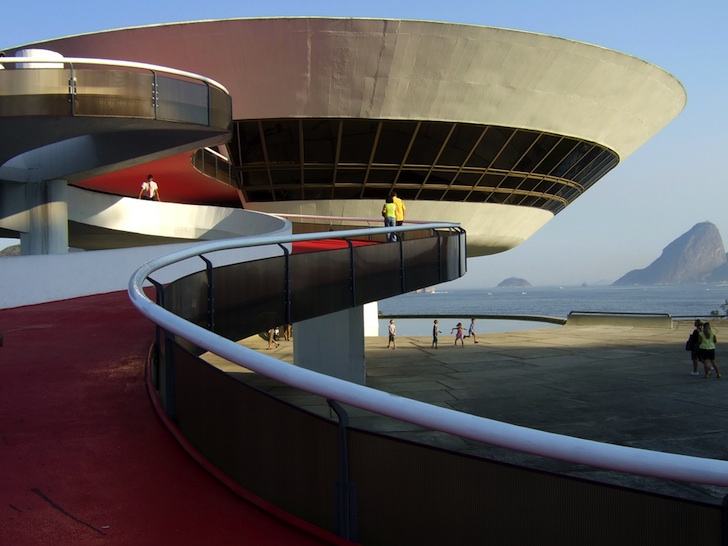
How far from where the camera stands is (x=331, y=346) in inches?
784

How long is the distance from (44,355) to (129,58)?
24.7 metres

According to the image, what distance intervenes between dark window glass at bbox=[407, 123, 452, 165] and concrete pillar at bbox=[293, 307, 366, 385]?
13.0 meters

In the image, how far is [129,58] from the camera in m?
29.7

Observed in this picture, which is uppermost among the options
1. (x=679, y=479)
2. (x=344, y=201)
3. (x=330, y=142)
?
(x=330, y=142)

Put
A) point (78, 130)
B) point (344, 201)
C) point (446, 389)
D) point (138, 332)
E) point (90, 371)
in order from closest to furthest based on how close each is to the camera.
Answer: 1. point (90, 371)
2. point (138, 332)
3. point (78, 130)
4. point (446, 389)
5. point (344, 201)

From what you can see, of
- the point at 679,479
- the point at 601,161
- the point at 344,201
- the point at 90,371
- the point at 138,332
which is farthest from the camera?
the point at 601,161

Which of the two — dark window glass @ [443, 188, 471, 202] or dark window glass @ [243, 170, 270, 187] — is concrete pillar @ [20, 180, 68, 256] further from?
dark window glass @ [443, 188, 471, 202]

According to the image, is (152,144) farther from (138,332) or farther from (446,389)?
(138,332)

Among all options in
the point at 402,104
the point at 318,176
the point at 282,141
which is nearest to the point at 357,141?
the point at 318,176

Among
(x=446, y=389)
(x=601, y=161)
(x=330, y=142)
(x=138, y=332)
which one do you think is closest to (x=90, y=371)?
(x=138, y=332)

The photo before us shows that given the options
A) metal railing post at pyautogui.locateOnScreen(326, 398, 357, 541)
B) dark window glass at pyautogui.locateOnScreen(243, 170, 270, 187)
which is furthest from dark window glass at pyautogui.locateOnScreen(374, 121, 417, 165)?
metal railing post at pyautogui.locateOnScreen(326, 398, 357, 541)

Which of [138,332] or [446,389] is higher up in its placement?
[138,332]

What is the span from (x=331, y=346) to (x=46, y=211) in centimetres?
1220

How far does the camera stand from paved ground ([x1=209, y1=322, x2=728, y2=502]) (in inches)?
545
